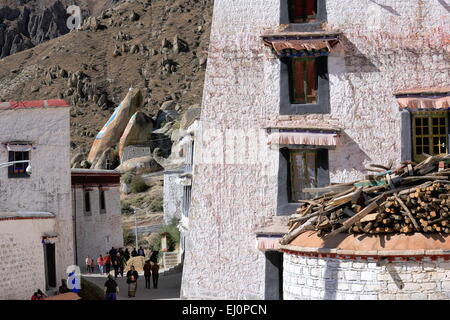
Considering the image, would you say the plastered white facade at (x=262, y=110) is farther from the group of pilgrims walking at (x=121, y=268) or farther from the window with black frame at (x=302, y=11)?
the group of pilgrims walking at (x=121, y=268)

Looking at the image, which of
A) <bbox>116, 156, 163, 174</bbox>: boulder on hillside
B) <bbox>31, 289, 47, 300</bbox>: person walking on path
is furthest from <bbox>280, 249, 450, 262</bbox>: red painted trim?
<bbox>116, 156, 163, 174</bbox>: boulder on hillside

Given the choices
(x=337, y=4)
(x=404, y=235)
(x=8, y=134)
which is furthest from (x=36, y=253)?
(x=404, y=235)

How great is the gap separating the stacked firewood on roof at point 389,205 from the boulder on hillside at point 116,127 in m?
58.3

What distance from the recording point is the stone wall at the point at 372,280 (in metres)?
16.0

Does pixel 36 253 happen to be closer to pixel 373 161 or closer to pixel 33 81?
pixel 373 161

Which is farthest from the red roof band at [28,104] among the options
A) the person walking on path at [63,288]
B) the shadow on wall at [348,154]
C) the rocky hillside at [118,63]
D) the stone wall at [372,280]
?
the rocky hillside at [118,63]

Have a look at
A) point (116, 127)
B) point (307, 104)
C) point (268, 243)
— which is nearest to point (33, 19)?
point (116, 127)

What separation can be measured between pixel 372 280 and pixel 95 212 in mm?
24734

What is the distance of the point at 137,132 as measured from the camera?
250ft

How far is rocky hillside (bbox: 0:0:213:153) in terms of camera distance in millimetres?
94562

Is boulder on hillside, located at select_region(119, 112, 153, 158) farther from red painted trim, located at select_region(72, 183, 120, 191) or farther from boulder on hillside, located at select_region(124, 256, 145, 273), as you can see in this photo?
boulder on hillside, located at select_region(124, 256, 145, 273)

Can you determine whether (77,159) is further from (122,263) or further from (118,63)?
(122,263)

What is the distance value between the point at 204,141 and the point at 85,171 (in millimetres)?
18033

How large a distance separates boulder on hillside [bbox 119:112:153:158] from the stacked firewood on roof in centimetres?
5700
